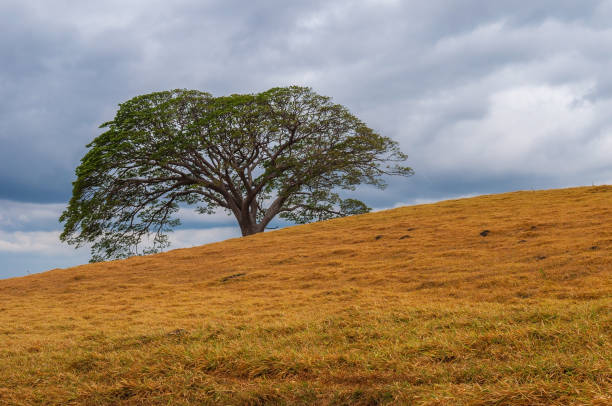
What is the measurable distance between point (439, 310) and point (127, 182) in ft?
74.8

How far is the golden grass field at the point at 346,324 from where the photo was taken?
4.42 meters

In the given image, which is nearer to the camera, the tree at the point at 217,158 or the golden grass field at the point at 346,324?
the golden grass field at the point at 346,324

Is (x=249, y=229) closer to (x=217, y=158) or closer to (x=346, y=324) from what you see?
(x=217, y=158)

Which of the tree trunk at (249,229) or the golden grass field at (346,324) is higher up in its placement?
the tree trunk at (249,229)

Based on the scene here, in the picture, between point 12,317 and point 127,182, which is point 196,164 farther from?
point 12,317

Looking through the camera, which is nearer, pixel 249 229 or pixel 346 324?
pixel 346 324

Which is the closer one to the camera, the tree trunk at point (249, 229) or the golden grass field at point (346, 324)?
the golden grass field at point (346, 324)

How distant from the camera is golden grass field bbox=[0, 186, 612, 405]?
4.42 m

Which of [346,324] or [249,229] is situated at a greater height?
[249,229]

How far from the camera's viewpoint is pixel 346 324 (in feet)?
22.0

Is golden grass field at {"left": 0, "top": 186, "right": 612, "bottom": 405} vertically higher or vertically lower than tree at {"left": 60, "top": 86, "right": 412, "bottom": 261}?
lower

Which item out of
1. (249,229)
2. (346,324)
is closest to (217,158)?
(249,229)

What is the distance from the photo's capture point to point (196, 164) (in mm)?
27688

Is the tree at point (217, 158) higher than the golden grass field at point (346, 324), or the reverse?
the tree at point (217, 158)
